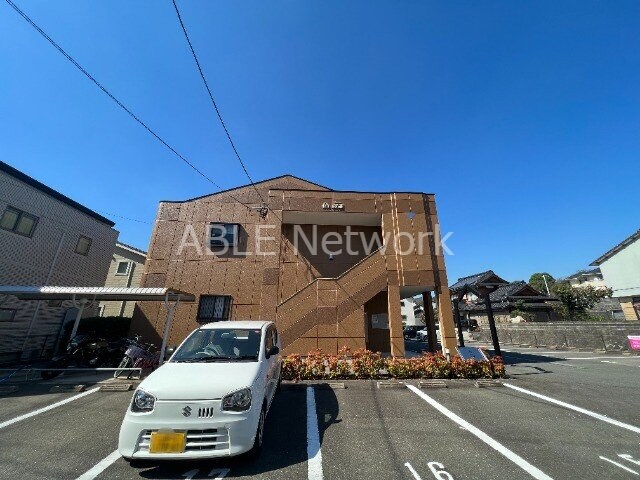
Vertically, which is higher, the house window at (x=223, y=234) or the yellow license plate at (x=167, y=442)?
the house window at (x=223, y=234)

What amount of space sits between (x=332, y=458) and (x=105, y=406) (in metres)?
5.09

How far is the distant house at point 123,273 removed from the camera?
18297 millimetres

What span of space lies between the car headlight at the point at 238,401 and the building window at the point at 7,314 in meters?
14.4

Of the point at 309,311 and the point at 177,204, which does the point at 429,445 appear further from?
the point at 177,204

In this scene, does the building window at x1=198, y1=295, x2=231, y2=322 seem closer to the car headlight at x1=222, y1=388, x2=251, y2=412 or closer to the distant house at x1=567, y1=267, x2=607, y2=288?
the car headlight at x1=222, y1=388, x2=251, y2=412

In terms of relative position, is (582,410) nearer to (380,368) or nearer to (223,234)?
(380,368)

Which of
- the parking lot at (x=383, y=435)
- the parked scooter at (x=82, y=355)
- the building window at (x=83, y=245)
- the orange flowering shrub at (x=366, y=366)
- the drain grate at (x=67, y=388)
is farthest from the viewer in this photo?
the building window at (x=83, y=245)

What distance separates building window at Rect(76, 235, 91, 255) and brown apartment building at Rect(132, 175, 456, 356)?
4.56 m

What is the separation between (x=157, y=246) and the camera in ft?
44.1

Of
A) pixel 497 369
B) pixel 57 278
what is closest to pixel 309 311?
pixel 497 369

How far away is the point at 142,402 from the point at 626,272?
A: 34527 millimetres

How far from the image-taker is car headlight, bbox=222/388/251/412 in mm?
3143

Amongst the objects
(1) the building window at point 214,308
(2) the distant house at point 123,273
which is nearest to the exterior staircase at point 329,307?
(1) the building window at point 214,308

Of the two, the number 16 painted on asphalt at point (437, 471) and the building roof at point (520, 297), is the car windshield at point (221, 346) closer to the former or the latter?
the number 16 painted on asphalt at point (437, 471)
